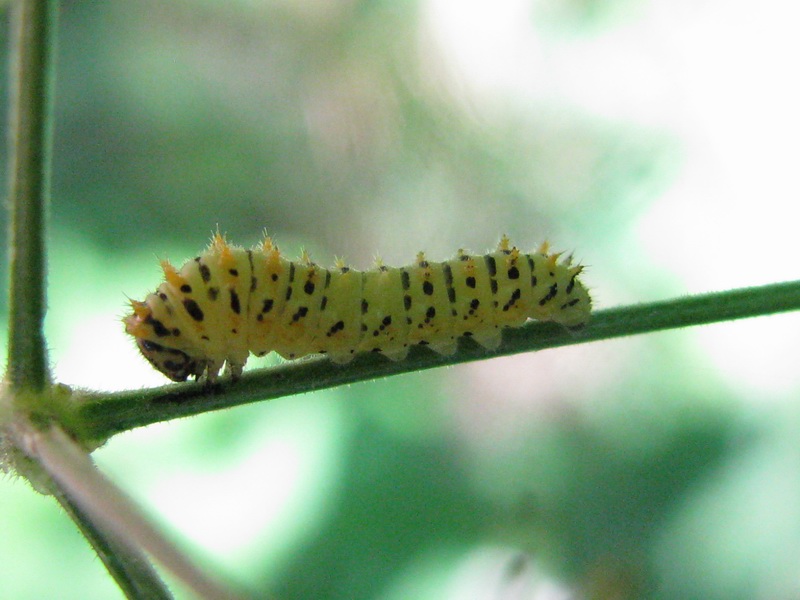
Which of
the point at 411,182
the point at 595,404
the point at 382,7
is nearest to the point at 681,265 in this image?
the point at 595,404

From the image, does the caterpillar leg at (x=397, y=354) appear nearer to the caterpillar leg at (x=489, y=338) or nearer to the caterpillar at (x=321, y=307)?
the caterpillar at (x=321, y=307)

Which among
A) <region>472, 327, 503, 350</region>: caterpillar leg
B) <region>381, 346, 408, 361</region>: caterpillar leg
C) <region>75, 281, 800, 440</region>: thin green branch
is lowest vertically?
<region>75, 281, 800, 440</region>: thin green branch

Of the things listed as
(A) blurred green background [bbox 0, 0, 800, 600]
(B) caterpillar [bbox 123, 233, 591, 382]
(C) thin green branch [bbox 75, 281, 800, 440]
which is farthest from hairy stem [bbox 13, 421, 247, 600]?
(A) blurred green background [bbox 0, 0, 800, 600]

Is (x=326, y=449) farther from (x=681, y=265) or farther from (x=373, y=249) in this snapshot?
(x=681, y=265)

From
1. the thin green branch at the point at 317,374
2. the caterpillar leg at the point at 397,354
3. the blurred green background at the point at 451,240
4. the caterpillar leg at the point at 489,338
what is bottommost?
the thin green branch at the point at 317,374

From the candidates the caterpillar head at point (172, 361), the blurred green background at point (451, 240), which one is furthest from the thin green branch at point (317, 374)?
the blurred green background at point (451, 240)

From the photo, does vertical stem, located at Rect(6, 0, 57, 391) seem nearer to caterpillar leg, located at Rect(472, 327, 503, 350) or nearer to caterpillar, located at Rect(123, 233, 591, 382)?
caterpillar, located at Rect(123, 233, 591, 382)

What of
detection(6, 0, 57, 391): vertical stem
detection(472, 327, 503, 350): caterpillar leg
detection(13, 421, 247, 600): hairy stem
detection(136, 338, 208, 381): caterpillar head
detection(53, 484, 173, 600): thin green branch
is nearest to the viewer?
detection(13, 421, 247, 600): hairy stem
